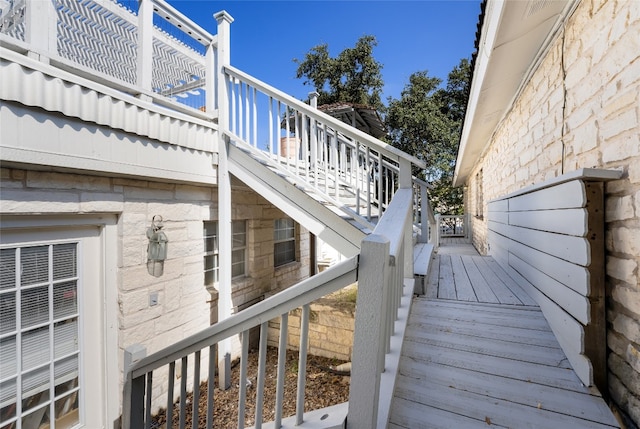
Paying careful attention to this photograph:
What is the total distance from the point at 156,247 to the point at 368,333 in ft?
9.12

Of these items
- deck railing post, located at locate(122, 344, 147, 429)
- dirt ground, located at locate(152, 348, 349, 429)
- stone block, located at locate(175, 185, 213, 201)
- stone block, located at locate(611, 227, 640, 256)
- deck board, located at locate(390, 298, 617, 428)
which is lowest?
dirt ground, located at locate(152, 348, 349, 429)

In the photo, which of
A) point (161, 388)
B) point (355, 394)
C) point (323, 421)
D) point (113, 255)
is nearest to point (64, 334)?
point (113, 255)

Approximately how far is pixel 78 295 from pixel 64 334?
1.10 ft

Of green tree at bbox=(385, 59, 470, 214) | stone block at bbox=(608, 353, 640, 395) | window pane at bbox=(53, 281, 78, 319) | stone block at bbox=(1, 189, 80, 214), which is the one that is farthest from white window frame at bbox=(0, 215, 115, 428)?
green tree at bbox=(385, 59, 470, 214)

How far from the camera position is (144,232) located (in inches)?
118

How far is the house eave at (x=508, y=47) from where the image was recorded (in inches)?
73.3

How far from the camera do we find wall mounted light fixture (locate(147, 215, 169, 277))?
3.01 metres

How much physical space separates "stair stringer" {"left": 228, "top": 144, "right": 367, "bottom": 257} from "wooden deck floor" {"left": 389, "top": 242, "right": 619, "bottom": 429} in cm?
83

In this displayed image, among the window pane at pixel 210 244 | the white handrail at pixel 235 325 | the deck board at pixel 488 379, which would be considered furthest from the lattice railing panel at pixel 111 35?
the deck board at pixel 488 379

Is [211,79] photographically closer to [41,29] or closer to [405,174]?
[41,29]

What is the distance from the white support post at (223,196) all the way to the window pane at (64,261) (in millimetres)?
1460

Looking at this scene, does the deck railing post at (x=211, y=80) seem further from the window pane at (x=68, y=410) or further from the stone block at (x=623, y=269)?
the stone block at (x=623, y=269)

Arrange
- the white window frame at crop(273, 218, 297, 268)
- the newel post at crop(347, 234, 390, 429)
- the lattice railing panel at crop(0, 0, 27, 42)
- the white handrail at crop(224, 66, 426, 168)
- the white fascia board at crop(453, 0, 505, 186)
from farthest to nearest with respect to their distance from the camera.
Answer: the white window frame at crop(273, 218, 297, 268) < the white handrail at crop(224, 66, 426, 168) < the lattice railing panel at crop(0, 0, 27, 42) < the white fascia board at crop(453, 0, 505, 186) < the newel post at crop(347, 234, 390, 429)

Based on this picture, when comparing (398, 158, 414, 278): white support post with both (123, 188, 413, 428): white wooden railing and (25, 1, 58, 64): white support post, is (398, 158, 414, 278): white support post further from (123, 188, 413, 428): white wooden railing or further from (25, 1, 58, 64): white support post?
(25, 1, 58, 64): white support post
